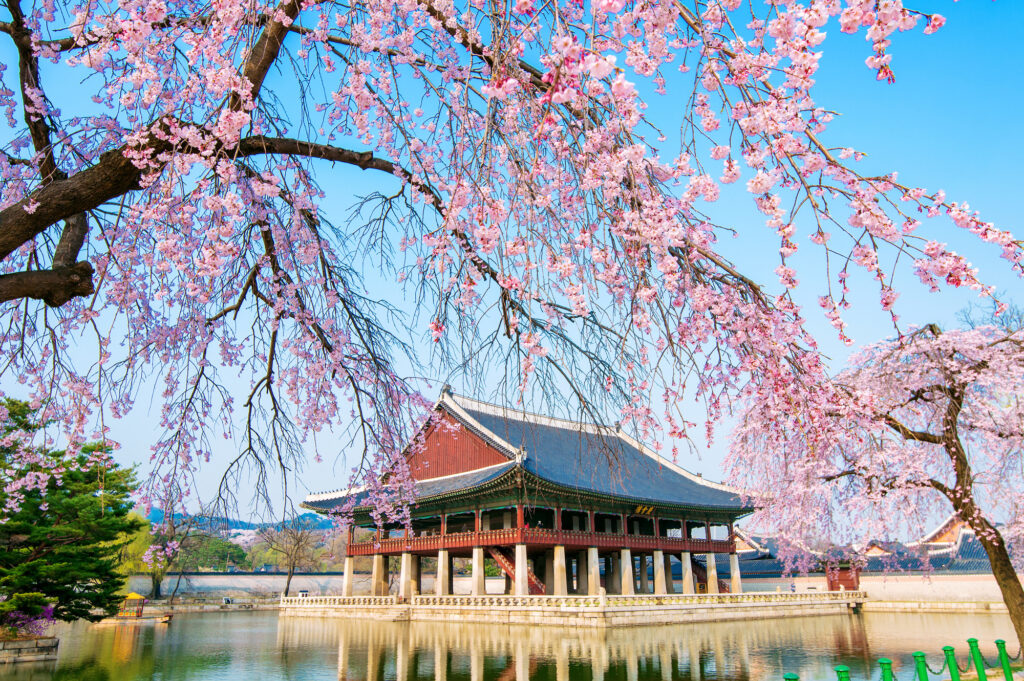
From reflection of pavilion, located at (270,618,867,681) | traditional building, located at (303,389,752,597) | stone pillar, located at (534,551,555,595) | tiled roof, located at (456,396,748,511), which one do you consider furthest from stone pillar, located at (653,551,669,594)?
stone pillar, located at (534,551,555,595)

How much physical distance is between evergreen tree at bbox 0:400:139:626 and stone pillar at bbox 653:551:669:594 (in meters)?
17.3

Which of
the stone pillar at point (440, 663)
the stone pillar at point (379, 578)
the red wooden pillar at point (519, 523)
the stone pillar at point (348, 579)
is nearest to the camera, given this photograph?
the stone pillar at point (440, 663)

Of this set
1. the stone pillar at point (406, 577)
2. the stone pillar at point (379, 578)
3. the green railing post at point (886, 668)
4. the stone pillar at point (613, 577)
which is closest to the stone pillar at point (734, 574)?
the stone pillar at point (613, 577)

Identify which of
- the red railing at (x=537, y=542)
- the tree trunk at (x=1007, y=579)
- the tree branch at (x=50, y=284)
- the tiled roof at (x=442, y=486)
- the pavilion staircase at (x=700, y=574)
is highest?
the tiled roof at (x=442, y=486)

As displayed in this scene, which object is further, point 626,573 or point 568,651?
point 626,573

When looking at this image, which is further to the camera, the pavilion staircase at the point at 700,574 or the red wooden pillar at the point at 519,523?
the pavilion staircase at the point at 700,574

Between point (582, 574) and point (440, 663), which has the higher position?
point (582, 574)

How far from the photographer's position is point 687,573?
85.8 feet

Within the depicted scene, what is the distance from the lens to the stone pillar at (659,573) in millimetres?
24297

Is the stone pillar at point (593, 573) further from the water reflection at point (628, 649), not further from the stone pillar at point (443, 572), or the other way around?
the stone pillar at point (443, 572)

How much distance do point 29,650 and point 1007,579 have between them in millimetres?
18815

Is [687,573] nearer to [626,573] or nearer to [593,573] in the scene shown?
[626,573]

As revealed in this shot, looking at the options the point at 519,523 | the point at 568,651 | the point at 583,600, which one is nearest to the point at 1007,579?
the point at 568,651

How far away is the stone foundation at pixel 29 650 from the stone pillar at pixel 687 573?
20.3 m
